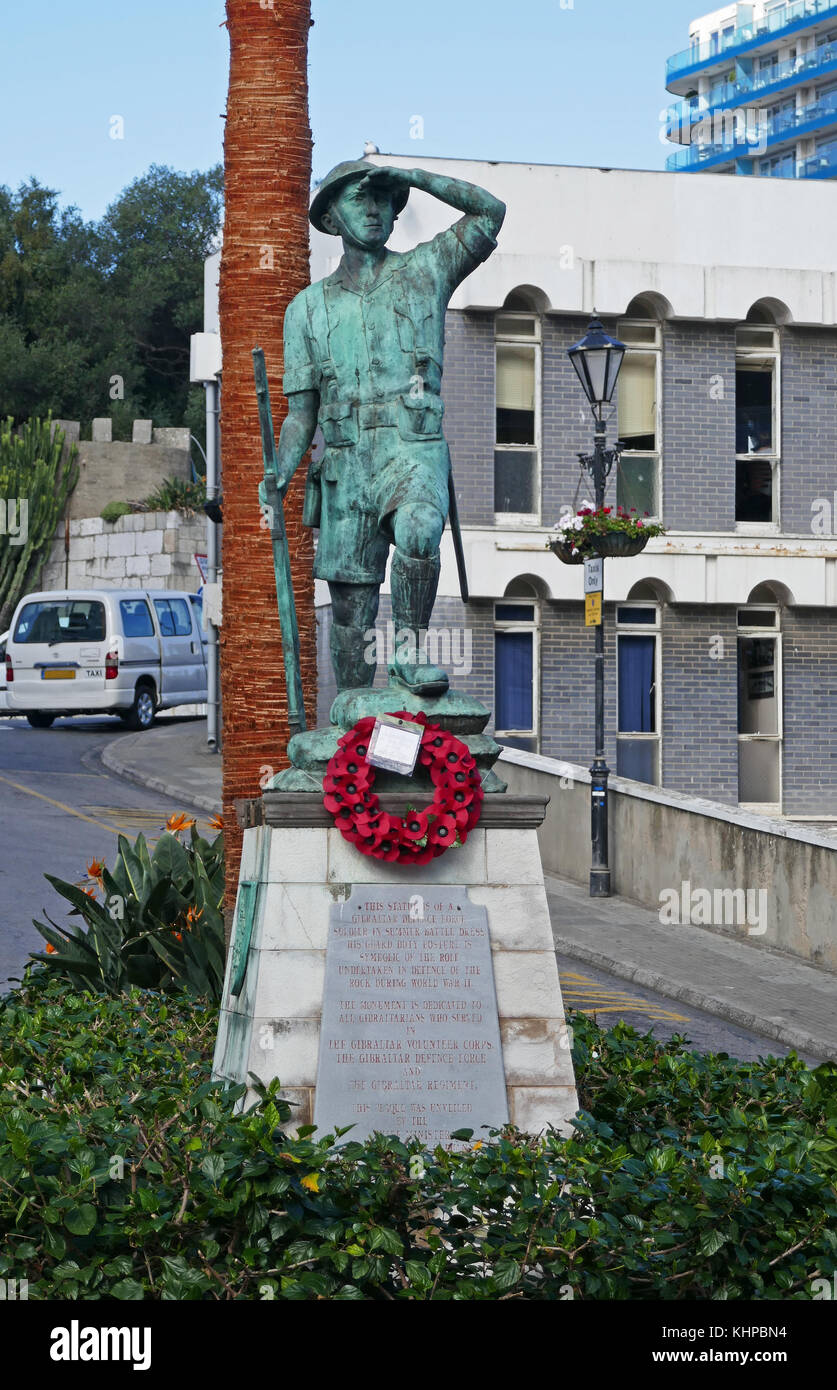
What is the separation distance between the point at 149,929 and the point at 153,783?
46.5 ft

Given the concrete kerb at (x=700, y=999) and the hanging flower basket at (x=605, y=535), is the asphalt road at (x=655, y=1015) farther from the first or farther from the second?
the hanging flower basket at (x=605, y=535)

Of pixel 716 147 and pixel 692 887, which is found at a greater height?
pixel 716 147

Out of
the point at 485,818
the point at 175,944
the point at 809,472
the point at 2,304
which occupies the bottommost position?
the point at 175,944

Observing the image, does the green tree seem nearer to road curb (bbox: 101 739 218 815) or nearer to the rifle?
road curb (bbox: 101 739 218 815)

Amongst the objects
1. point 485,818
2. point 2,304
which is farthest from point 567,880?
point 2,304

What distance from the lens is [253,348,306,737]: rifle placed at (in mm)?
7457

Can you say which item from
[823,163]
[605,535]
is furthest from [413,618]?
[823,163]

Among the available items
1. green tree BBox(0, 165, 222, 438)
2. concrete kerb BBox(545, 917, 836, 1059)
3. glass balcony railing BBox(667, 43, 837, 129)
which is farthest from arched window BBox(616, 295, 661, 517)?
glass balcony railing BBox(667, 43, 837, 129)

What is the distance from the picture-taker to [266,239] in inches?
400

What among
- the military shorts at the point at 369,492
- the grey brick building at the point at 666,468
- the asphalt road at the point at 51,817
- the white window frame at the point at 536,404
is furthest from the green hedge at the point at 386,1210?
the white window frame at the point at 536,404

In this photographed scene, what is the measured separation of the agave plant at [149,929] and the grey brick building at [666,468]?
40.7ft

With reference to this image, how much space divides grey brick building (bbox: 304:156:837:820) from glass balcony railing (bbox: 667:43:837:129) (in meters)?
79.8
